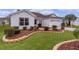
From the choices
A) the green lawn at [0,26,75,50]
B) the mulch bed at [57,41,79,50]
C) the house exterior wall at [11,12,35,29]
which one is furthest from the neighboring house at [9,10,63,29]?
the mulch bed at [57,41,79,50]

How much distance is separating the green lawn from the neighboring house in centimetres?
12

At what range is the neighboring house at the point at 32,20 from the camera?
3875 mm

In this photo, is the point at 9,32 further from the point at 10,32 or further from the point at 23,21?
the point at 23,21

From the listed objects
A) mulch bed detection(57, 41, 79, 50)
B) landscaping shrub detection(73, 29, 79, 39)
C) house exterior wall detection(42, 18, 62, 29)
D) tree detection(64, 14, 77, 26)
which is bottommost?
mulch bed detection(57, 41, 79, 50)

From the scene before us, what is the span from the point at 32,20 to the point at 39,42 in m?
0.28

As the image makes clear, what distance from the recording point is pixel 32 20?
389 cm

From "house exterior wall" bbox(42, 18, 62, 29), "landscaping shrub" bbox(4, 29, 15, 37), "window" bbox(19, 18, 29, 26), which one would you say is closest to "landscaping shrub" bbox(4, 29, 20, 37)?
"landscaping shrub" bbox(4, 29, 15, 37)

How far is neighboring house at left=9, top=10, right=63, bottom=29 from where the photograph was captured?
388cm

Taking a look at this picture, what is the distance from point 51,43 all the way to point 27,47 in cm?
29

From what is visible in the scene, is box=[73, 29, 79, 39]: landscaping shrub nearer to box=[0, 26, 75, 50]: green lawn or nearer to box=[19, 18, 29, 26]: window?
box=[0, 26, 75, 50]: green lawn

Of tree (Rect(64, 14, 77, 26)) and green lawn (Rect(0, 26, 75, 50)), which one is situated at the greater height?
tree (Rect(64, 14, 77, 26))

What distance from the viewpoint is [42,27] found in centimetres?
390

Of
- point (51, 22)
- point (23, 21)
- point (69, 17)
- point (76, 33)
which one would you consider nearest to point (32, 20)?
point (23, 21)

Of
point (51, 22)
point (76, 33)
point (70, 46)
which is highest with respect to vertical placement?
point (51, 22)
